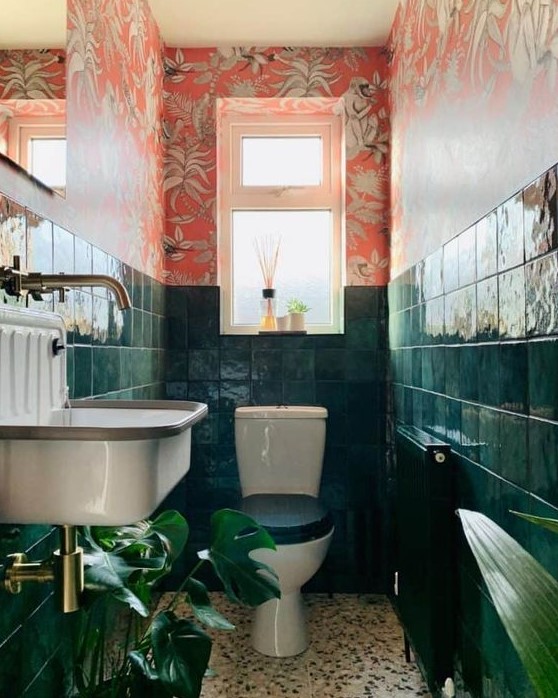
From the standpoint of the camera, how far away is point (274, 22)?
2.24 m

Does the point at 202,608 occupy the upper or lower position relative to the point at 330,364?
lower

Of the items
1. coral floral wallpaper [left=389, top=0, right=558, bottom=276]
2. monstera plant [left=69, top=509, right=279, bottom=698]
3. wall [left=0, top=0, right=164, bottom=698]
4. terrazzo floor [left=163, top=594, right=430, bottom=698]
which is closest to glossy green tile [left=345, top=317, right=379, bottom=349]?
coral floral wallpaper [left=389, top=0, right=558, bottom=276]

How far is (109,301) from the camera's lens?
5.45 feet

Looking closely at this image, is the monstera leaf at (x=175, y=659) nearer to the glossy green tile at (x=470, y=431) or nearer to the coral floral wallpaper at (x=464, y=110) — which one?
the glossy green tile at (x=470, y=431)

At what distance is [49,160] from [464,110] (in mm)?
1022

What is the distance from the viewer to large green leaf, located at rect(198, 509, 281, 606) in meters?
1.29

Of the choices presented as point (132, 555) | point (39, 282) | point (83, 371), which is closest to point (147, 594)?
point (132, 555)

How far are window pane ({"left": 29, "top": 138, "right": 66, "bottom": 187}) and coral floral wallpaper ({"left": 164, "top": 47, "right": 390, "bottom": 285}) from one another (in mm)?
1122

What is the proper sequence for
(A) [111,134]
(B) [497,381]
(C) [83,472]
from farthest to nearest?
(A) [111,134] → (B) [497,381] → (C) [83,472]

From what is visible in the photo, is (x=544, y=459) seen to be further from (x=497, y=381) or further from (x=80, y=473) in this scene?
(x=80, y=473)

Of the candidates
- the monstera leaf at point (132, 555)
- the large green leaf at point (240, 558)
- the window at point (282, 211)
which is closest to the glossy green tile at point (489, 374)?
the large green leaf at point (240, 558)

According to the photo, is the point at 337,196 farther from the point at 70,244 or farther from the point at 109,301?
the point at 70,244

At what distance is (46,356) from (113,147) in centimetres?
89

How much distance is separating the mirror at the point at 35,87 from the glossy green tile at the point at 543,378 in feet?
3.50
